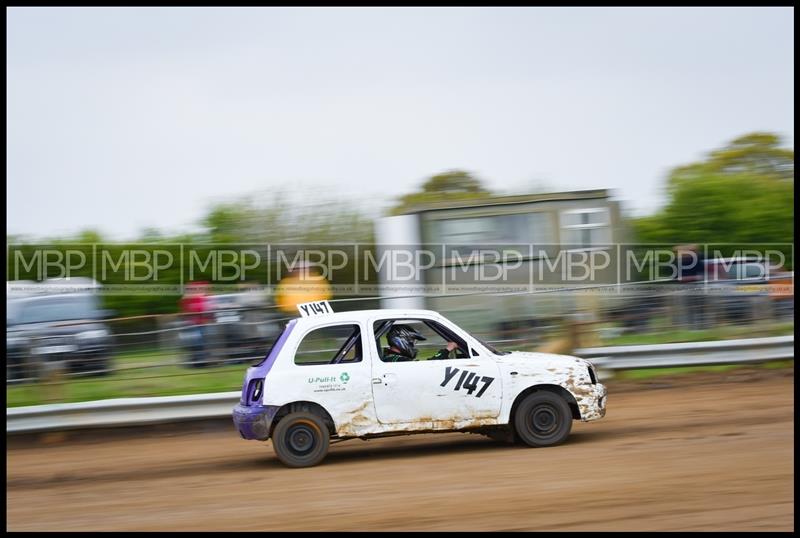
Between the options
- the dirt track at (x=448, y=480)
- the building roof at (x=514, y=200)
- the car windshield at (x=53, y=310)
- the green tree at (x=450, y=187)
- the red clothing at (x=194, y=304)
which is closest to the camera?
the dirt track at (x=448, y=480)

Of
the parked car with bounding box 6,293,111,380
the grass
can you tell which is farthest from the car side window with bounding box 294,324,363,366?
the parked car with bounding box 6,293,111,380

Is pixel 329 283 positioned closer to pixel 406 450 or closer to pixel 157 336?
pixel 157 336

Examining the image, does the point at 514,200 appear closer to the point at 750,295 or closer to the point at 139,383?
the point at 750,295

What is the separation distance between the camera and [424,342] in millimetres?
9164

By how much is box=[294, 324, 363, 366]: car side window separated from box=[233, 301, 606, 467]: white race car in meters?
0.01

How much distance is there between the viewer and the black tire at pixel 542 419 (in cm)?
891

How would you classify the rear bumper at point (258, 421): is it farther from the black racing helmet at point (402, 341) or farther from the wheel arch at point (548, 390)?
the wheel arch at point (548, 390)

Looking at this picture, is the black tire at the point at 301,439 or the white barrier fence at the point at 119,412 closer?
the black tire at the point at 301,439

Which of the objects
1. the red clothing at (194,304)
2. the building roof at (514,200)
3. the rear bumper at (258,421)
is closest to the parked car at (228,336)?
the rear bumper at (258,421)

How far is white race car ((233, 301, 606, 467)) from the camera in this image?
344 inches

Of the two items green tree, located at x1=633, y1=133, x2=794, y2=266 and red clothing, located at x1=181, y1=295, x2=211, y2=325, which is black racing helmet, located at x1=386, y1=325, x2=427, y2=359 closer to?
red clothing, located at x1=181, y1=295, x2=211, y2=325

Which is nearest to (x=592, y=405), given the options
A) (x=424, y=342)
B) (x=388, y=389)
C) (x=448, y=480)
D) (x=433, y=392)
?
(x=433, y=392)

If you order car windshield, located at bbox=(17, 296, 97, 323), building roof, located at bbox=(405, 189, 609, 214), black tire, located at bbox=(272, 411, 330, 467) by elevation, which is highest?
building roof, located at bbox=(405, 189, 609, 214)

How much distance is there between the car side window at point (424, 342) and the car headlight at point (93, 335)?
4957 millimetres
